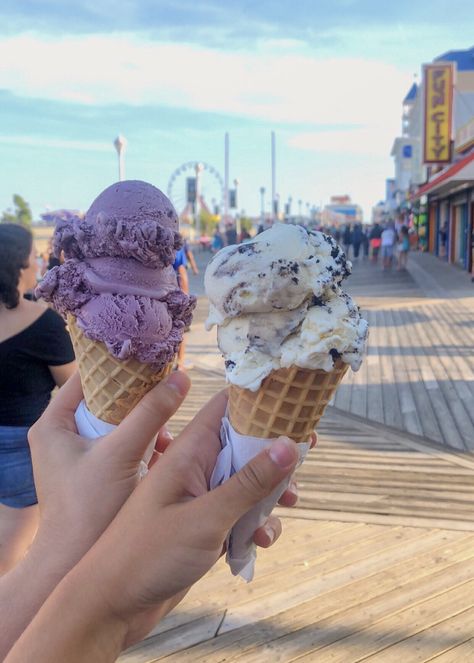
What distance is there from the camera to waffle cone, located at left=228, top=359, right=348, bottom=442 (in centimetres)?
176

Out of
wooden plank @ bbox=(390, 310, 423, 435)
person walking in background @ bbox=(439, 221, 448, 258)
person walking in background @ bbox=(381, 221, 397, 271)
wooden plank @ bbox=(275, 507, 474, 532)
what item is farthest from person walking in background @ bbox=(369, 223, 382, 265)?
wooden plank @ bbox=(275, 507, 474, 532)

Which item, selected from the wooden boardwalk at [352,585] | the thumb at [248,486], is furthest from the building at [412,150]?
the thumb at [248,486]

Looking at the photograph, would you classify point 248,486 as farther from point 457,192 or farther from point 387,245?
point 457,192

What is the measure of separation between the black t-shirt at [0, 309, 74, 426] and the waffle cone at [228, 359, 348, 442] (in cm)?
154

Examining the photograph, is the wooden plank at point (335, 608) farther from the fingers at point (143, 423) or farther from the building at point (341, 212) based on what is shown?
the building at point (341, 212)

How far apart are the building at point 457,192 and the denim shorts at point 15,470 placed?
1473 centimetres

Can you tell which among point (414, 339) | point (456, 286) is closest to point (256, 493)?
point (414, 339)

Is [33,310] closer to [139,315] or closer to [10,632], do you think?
[139,315]

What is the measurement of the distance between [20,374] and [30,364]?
0.23 feet

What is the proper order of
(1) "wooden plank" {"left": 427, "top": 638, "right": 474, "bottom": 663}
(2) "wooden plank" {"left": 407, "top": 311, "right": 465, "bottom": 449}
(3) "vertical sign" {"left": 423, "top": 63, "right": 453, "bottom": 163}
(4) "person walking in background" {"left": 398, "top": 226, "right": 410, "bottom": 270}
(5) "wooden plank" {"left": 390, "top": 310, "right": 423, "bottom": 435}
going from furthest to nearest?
(3) "vertical sign" {"left": 423, "top": 63, "right": 453, "bottom": 163}
(4) "person walking in background" {"left": 398, "top": 226, "right": 410, "bottom": 270}
(5) "wooden plank" {"left": 390, "top": 310, "right": 423, "bottom": 435}
(2) "wooden plank" {"left": 407, "top": 311, "right": 465, "bottom": 449}
(1) "wooden plank" {"left": 427, "top": 638, "right": 474, "bottom": 663}

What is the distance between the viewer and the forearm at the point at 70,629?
4.34ft

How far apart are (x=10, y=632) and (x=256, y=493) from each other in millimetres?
793

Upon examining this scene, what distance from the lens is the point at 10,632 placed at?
1561mm

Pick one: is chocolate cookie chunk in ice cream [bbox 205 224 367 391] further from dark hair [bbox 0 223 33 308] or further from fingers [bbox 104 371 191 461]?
dark hair [bbox 0 223 33 308]
